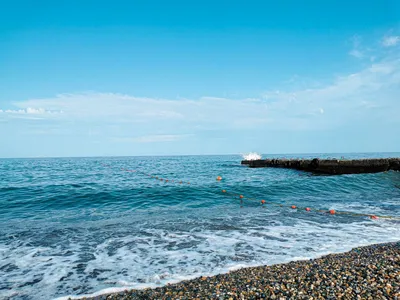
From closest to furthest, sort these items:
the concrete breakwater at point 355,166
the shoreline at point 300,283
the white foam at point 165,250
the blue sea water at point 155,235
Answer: the shoreline at point 300,283, the white foam at point 165,250, the blue sea water at point 155,235, the concrete breakwater at point 355,166

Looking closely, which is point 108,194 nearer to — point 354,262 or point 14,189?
point 14,189

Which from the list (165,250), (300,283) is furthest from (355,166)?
(300,283)

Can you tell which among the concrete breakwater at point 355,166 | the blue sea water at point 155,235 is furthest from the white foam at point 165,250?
the concrete breakwater at point 355,166

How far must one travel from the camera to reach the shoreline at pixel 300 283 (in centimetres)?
443

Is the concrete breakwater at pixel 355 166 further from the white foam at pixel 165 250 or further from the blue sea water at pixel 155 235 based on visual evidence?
the white foam at pixel 165 250

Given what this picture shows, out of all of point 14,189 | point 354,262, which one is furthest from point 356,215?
point 14,189

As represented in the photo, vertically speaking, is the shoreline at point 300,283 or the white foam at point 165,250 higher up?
the shoreline at point 300,283

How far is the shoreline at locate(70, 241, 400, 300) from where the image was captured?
4.43 meters

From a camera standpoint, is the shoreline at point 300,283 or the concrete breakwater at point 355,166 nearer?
the shoreline at point 300,283

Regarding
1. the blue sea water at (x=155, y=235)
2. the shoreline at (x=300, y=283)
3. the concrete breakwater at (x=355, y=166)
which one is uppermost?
the concrete breakwater at (x=355, y=166)

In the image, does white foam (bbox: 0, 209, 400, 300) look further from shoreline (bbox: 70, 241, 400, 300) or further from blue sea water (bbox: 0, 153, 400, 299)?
shoreline (bbox: 70, 241, 400, 300)

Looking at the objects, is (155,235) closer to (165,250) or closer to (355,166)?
(165,250)

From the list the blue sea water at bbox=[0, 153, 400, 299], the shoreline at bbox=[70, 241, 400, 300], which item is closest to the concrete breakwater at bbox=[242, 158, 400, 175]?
the blue sea water at bbox=[0, 153, 400, 299]

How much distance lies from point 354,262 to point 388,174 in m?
29.2
